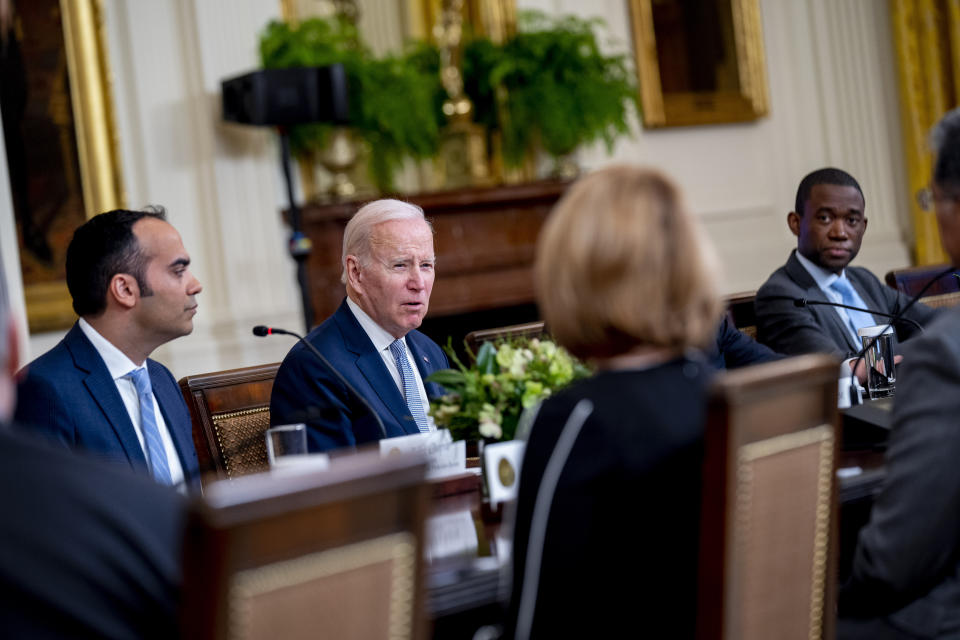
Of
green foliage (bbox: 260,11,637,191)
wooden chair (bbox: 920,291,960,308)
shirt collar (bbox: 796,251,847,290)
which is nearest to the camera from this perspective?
shirt collar (bbox: 796,251,847,290)

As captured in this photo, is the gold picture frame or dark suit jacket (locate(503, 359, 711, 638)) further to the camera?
the gold picture frame

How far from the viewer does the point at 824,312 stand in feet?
12.2

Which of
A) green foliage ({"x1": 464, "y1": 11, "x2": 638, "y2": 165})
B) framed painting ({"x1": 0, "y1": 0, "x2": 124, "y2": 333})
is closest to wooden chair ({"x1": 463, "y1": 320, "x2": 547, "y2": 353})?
framed painting ({"x1": 0, "y1": 0, "x2": 124, "y2": 333})

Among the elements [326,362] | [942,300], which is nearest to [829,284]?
[942,300]

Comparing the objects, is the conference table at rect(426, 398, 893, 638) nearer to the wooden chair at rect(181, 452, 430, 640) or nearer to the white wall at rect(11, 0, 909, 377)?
the wooden chair at rect(181, 452, 430, 640)

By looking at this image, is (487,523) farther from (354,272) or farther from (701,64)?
(701,64)

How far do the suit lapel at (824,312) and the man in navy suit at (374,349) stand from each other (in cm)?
132


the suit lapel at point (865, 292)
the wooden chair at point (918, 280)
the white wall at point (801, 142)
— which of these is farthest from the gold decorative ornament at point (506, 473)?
the white wall at point (801, 142)

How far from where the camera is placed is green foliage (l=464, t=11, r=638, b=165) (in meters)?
6.21

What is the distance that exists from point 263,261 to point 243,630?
4645 mm

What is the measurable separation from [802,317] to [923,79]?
4.64 m

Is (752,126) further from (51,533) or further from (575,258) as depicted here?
(51,533)

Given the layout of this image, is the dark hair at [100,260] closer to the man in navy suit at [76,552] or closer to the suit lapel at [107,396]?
the suit lapel at [107,396]

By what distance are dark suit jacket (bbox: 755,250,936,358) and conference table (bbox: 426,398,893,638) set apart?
1.17m
